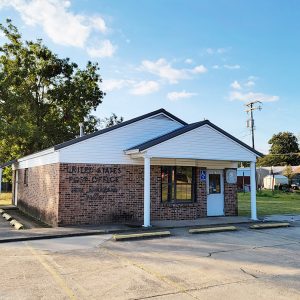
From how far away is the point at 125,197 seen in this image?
14547 millimetres

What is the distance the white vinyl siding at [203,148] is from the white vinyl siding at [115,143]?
161 cm

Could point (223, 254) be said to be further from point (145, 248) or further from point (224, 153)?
point (224, 153)

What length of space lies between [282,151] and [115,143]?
78.4 metres

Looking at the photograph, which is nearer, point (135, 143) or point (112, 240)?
point (112, 240)

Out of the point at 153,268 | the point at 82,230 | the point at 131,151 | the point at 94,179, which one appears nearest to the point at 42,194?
the point at 94,179

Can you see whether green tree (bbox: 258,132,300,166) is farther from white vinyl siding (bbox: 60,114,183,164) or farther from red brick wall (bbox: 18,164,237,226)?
red brick wall (bbox: 18,164,237,226)

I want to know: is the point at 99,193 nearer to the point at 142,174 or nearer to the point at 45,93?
the point at 142,174

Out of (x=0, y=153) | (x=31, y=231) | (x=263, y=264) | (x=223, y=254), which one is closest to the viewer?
(x=263, y=264)

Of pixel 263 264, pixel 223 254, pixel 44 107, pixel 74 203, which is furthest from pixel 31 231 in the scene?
pixel 44 107

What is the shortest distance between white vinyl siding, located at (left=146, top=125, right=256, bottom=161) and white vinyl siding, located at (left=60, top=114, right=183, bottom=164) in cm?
161

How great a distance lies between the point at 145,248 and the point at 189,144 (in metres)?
5.67

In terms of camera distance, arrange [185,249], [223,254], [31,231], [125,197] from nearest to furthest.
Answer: [223,254]
[185,249]
[31,231]
[125,197]

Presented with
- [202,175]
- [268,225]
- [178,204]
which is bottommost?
[268,225]

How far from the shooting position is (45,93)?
31.9 m
